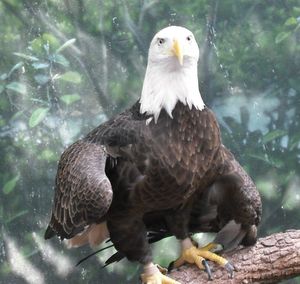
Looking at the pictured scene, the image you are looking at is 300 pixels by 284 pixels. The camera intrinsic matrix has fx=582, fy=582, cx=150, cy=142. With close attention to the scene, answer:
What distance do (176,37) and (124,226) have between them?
0.67m

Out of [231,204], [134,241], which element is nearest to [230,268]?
[231,204]

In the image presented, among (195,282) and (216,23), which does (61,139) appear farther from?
(195,282)

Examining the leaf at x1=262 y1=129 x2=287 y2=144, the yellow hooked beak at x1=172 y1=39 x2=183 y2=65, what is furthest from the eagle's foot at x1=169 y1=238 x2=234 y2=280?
the leaf at x1=262 y1=129 x2=287 y2=144

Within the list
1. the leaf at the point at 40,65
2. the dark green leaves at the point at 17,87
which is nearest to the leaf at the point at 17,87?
the dark green leaves at the point at 17,87

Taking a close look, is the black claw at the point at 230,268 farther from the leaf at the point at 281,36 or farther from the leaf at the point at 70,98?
the leaf at the point at 281,36

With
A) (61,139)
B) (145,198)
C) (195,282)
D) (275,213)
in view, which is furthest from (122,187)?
(275,213)

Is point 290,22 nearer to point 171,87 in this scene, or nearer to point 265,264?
point 171,87

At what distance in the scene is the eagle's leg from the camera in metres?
2.00

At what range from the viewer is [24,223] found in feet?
9.86

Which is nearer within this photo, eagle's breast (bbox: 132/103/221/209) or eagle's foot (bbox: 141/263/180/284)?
eagle's breast (bbox: 132/103/221/209)

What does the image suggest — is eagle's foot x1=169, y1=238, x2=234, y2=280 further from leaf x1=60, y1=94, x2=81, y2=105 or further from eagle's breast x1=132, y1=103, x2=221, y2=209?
leaf x1=60, y1=94, x2=81, y2=105

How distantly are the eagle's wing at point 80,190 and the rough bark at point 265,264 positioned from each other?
1.41ft

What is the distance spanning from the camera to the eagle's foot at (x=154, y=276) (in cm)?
200

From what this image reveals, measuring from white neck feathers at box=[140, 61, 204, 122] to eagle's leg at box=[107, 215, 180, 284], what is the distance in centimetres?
38
